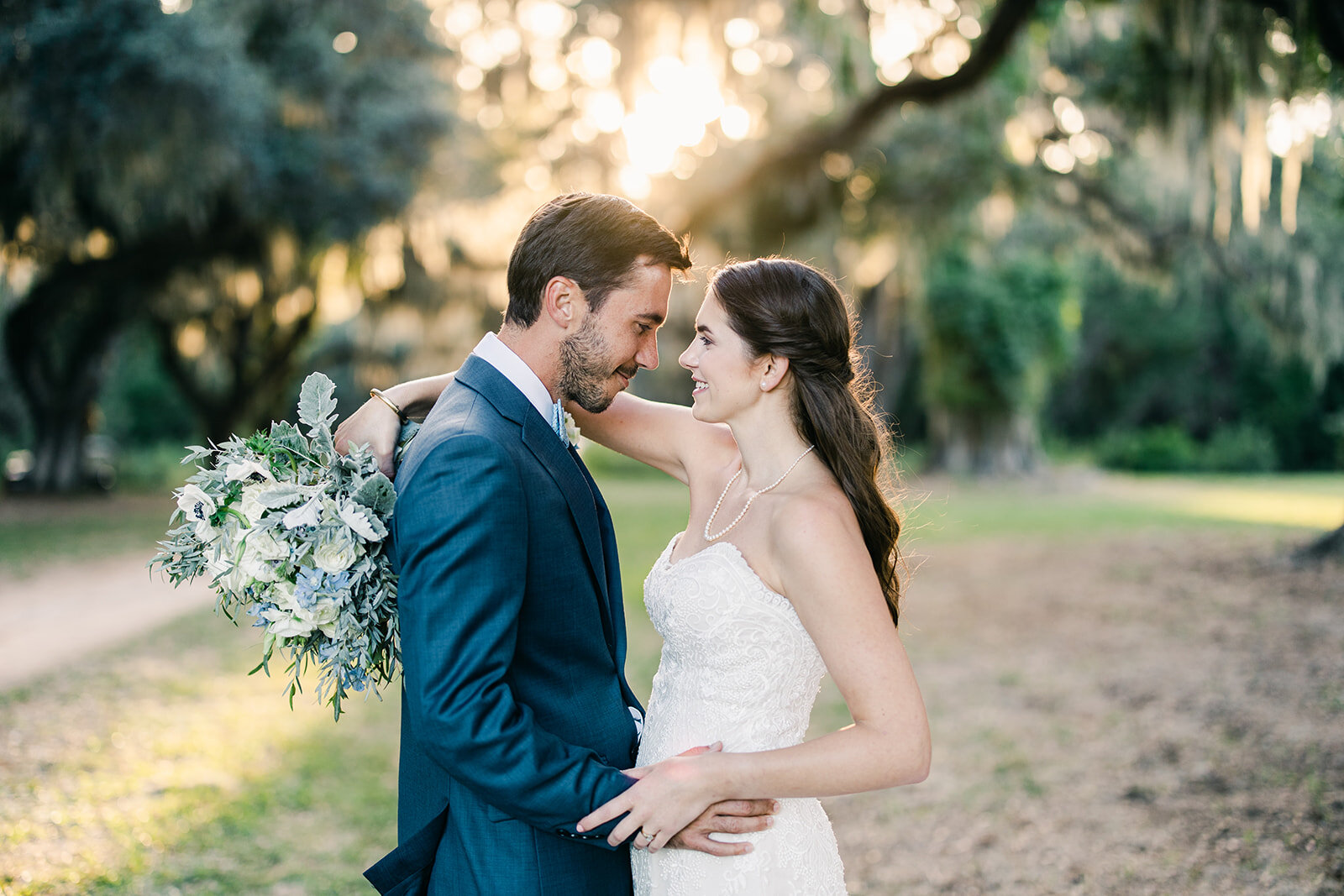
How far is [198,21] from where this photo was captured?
10.5 m

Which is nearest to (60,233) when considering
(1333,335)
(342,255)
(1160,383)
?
(342,255)

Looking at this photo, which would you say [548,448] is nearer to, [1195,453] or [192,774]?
[192,774]

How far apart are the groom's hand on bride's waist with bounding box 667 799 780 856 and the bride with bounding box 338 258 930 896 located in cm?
4

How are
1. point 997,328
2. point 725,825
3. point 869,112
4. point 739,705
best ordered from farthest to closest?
point 997,328 → point 869,112 → point 739,705 → point 725,825

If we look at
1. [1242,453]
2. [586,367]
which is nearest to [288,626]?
[586,367]

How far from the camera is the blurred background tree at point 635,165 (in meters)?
9.20

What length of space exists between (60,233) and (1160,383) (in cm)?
3265

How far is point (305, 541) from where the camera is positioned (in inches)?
74.0

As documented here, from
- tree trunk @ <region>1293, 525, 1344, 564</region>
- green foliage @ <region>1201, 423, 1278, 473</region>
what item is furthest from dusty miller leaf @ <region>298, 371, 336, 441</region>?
green foliage @ <region>1201, 423, 1278, 473</region>

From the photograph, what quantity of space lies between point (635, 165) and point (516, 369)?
13416 mm

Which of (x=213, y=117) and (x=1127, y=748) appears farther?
(x=213, y=117)

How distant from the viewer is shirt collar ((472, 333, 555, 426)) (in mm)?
1999

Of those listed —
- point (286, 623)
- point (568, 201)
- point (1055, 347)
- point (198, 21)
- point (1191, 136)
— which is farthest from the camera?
point (1055, 347)

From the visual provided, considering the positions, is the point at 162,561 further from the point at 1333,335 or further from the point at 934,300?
the point at 934,300
